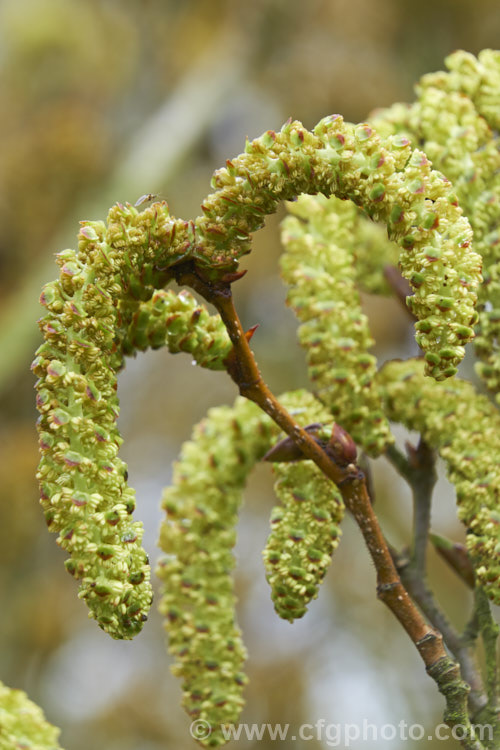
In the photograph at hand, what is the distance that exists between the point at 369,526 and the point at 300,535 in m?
0.05

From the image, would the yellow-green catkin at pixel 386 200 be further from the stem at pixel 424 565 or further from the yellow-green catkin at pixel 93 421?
the stem at pixel 424 565

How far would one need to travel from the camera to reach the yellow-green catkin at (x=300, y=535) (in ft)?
2.01

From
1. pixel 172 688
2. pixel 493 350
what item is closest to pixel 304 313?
pixel 493 350

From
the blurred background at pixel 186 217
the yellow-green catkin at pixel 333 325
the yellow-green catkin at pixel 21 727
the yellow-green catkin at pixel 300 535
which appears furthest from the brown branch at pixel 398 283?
the blurred background at pixel 186 217

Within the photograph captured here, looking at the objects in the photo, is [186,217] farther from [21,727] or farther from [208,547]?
[21,727]

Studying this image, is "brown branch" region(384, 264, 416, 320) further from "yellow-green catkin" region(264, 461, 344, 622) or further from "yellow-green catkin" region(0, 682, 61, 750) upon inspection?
"yellow-green catkin" region(0, 682, 61, 750)

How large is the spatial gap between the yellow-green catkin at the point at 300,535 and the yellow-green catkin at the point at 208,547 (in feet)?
0.27

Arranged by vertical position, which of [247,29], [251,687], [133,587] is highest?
[247,29]

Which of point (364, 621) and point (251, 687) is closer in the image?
point (251, 687)

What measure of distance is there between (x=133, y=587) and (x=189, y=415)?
371cm

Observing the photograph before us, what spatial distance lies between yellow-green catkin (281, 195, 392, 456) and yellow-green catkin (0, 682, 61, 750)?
297 mm

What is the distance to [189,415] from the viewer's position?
13.8 feet

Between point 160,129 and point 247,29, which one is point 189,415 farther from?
point 247,29

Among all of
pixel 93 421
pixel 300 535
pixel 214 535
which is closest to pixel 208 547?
pixel 214 535
